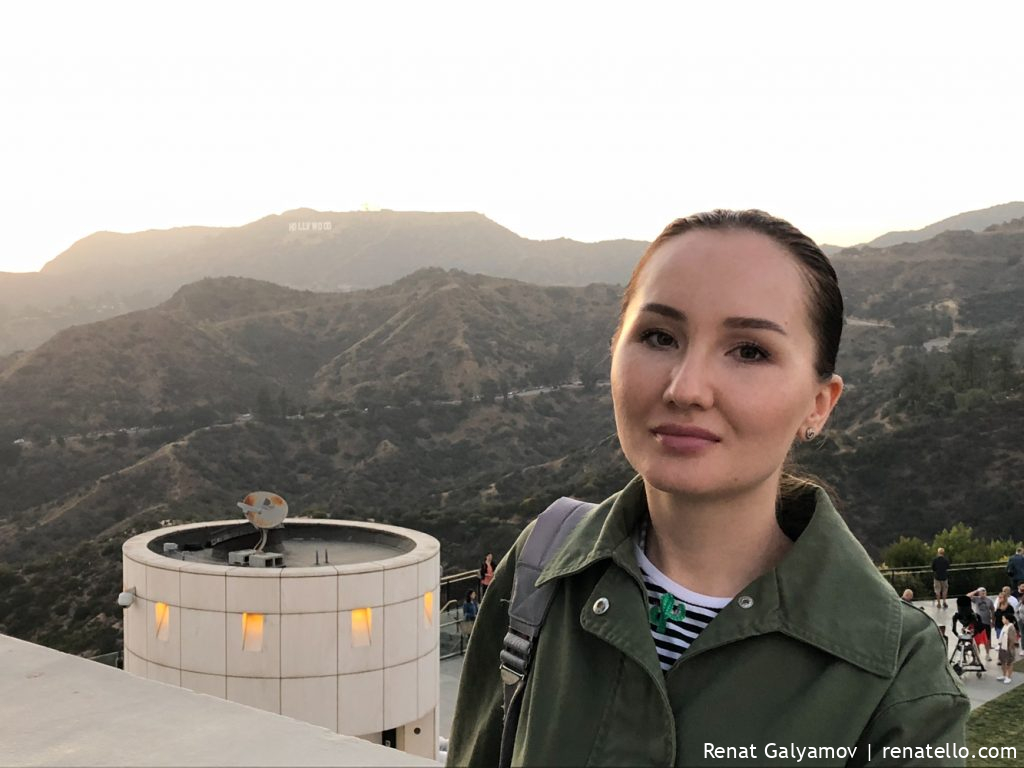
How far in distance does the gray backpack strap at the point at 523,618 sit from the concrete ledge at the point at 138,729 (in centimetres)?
18

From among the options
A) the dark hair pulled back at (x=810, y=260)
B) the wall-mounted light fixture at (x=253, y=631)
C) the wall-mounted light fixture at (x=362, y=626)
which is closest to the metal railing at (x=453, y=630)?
the wall-mounted light fixture at (x=362, y=626)

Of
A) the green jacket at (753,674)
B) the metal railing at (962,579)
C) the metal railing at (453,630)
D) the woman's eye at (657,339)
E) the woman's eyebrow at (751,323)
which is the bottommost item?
the metal railing at (453,630)

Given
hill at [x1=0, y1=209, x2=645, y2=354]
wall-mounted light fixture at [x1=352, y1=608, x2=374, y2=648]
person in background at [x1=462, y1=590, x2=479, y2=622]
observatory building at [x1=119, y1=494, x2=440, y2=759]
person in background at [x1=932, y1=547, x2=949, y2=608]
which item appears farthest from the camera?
hill at [x1=0, y1=209, x2=645, y2=354]

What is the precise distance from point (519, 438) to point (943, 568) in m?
48.1

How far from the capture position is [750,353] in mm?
1593

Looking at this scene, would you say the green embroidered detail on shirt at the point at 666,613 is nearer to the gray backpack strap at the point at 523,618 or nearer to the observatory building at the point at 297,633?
the gray backpack strap at the point at 523,618

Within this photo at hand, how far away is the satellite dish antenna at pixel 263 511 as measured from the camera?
14812 millimetres

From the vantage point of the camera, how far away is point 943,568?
1572cm

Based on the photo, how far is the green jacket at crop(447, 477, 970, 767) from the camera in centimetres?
138

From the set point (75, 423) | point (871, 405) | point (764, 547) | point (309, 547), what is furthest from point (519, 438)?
point (764, 547)

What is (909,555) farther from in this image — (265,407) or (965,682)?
(265,407)

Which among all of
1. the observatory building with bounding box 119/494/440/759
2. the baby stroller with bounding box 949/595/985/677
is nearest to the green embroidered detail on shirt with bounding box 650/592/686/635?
the observatory building with bounding box 119/494/440/759

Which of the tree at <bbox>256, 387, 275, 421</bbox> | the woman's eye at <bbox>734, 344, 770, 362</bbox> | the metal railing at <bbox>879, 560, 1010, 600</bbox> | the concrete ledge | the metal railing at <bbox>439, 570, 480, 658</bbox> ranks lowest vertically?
the tree at <bbox>256, 387, 275, 421</bbox>

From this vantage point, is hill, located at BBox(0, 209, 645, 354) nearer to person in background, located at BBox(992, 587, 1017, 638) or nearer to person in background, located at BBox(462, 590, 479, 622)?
person in background, located at BBox(462, 590, 479, 622)
